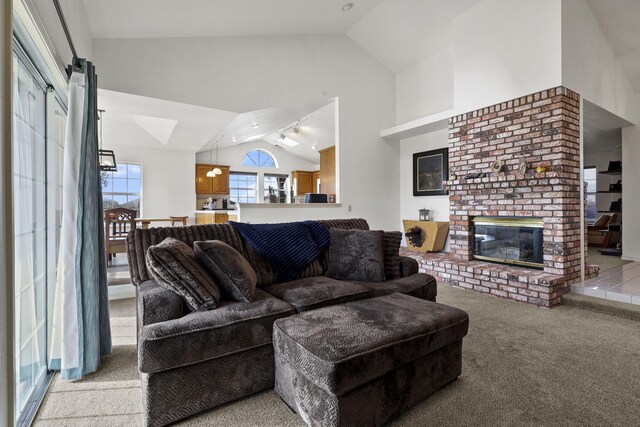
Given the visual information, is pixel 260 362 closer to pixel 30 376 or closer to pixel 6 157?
pixel 30 376

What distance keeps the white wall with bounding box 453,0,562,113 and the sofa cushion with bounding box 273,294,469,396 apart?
3.17m

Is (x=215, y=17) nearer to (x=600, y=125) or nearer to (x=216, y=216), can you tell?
(x=216, y=216)

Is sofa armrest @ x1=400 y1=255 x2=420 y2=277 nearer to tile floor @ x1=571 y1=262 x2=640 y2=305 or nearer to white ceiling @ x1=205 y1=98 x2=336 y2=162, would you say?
tile floor @ x1=571 y1=262 x2=640 y2=305

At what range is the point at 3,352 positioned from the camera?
1.16 m

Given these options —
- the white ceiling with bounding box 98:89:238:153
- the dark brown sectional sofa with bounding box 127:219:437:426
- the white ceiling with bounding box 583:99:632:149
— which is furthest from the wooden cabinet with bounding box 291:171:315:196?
the dark brown sectional sofa with bounding box 127:219:437:426

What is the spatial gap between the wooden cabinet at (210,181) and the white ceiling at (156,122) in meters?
0.74

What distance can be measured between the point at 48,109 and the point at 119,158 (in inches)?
229

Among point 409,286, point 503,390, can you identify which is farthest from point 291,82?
point 503,390

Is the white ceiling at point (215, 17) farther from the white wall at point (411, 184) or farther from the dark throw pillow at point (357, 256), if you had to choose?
the dark throw pillow at point (357, 256)

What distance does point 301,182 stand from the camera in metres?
10.4

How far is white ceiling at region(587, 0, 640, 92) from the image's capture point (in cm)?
379

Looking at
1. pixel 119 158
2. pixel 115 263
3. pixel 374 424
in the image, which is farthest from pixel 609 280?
pixel 119 158

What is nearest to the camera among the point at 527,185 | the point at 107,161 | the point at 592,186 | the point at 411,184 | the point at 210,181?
the point at 527,185

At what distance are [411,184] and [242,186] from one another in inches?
216
